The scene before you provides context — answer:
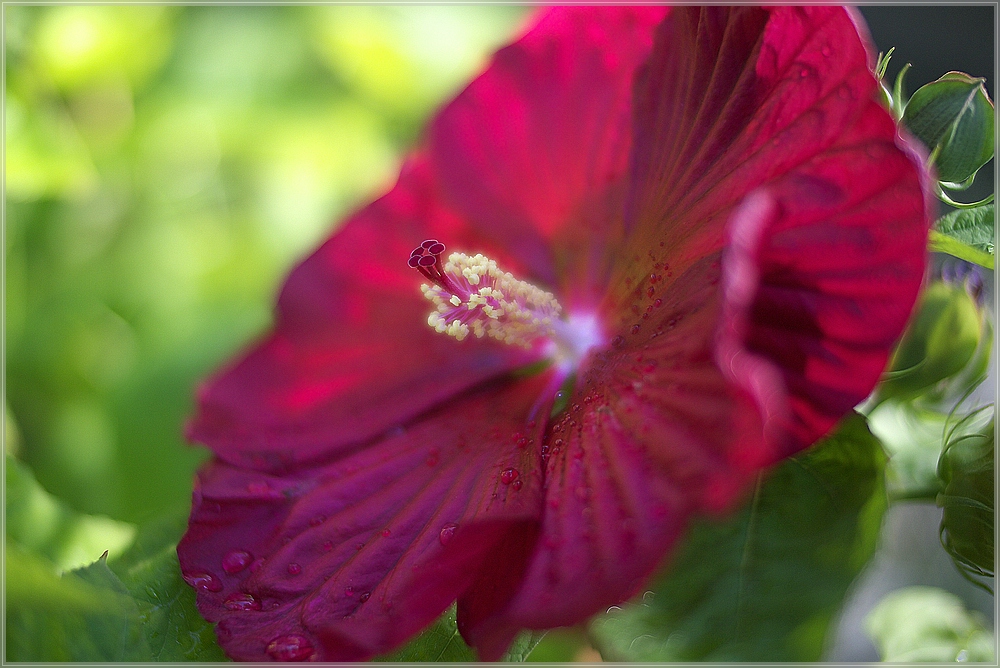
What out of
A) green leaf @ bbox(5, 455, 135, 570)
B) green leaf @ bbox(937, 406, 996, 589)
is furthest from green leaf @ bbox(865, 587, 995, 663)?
green leaf @ bbox(5, 455, 135, 570)

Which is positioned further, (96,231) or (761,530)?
(96,231)

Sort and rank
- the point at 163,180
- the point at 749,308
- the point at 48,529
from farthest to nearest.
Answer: the point at 163,180 → the point at 48,529 → the point at 749,308

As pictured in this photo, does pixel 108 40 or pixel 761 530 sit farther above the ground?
pixel 108 40

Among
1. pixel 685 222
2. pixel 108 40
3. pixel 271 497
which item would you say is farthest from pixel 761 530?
pixel 108 40

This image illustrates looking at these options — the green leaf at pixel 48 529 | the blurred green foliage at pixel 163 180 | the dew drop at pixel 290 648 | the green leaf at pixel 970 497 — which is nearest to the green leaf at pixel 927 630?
the green leaf at pixel 970 497

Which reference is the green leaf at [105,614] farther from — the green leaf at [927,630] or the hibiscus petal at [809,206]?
the green leaf at [927,630]

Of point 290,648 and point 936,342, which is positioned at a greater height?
point 290,648

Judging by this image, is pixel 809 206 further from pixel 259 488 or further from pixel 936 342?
pixel 259 488

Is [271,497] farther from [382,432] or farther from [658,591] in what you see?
[658,591]

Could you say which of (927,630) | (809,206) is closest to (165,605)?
(809,206)
